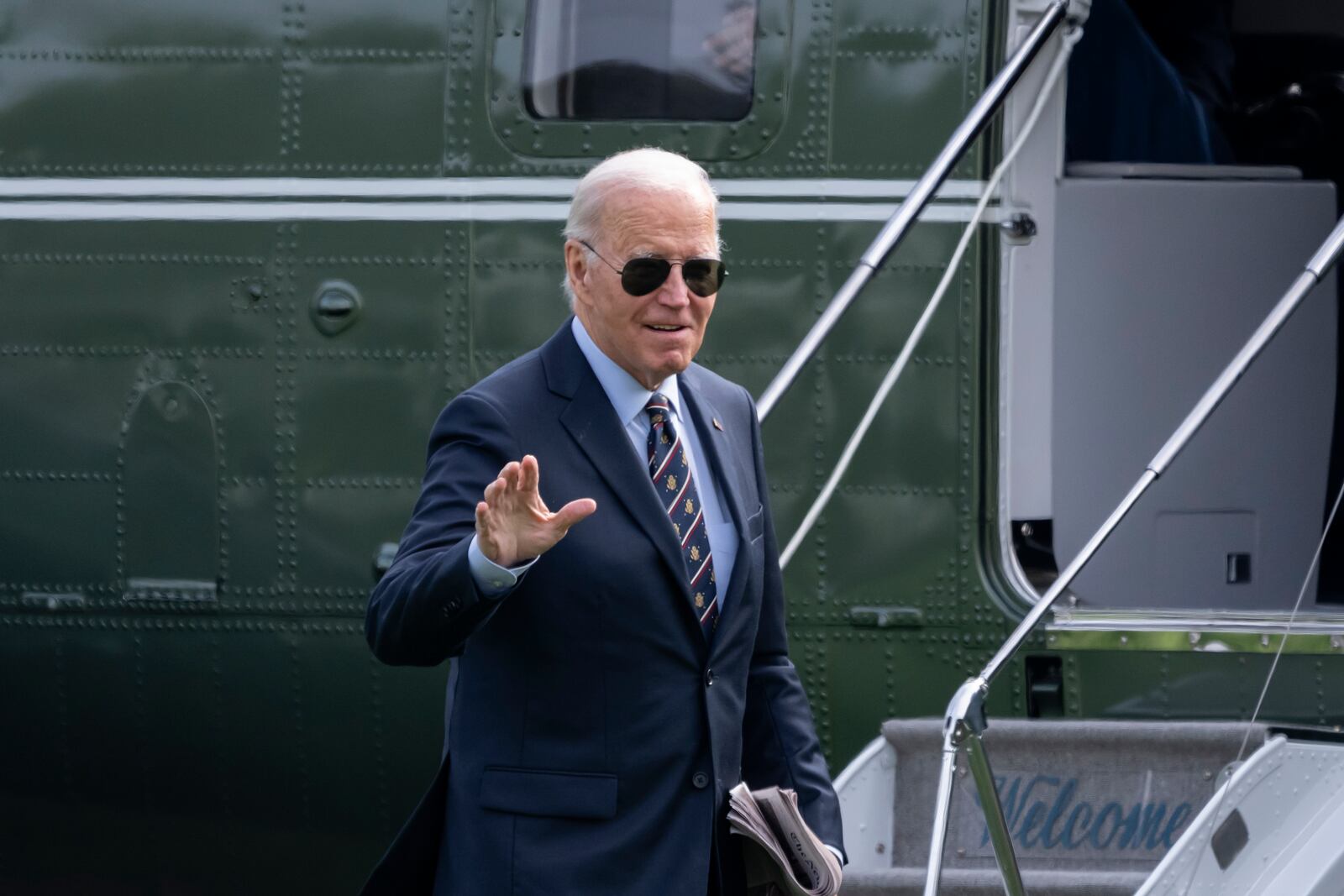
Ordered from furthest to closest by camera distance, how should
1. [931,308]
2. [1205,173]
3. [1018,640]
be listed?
[1205,173] → [931,308] → [1018,640]

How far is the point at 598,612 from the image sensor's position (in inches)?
85.2

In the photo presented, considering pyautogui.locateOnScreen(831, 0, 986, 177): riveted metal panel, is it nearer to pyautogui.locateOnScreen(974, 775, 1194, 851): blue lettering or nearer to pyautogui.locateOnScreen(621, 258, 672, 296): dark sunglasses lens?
Answer: pyautogui.locateOnScreen(974, 775, 1194, 851): blue lettering

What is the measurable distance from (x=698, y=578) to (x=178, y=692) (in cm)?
268

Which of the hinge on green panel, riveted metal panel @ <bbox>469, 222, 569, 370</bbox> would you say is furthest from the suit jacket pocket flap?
riveted metal panel @ <bbox>469, 222, 569, 370</bbox>

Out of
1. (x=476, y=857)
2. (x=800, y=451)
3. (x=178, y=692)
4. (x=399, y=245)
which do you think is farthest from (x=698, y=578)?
(x=178, y=692)

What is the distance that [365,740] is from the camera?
14.6ft

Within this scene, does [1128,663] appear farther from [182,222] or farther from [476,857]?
[182,222]

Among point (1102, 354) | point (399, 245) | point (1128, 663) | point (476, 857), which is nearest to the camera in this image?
point (476, 857)

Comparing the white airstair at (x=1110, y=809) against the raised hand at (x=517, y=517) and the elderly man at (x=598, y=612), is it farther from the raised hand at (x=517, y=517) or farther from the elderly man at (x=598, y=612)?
the raised hand at (x=517, y=517)

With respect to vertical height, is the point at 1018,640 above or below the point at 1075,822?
above

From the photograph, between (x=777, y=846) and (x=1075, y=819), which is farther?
(x=1075, y=819)

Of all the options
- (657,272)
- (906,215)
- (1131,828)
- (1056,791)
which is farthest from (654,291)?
(1131,828)

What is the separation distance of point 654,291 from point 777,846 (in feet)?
2.57

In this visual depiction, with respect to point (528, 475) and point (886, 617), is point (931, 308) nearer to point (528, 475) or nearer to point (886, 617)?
point (886, 617)
